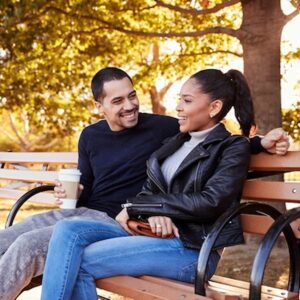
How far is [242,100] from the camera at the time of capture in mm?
3439

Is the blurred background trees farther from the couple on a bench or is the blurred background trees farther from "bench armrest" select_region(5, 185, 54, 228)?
the couple on a bench

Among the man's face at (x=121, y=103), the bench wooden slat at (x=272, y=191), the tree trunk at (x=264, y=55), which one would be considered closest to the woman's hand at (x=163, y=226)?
the bench wooden slat at (x=272, y=191)

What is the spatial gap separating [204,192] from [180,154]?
426mm

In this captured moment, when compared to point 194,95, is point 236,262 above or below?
below

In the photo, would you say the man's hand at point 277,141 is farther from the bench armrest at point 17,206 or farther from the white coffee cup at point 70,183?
the bench armrest at point 17,206

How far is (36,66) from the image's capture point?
10.5 metres

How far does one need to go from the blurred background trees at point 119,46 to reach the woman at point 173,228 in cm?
330

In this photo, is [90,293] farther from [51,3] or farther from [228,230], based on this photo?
[51,3]

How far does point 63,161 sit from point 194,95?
7.34 ft

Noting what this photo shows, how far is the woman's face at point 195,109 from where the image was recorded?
11.0 ft

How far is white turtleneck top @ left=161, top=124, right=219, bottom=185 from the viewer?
338cm

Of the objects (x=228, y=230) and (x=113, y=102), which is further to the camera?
(x=113, y=102)

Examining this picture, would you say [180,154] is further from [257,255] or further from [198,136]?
[257,255]

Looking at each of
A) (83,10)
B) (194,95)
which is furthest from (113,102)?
(83,10)
